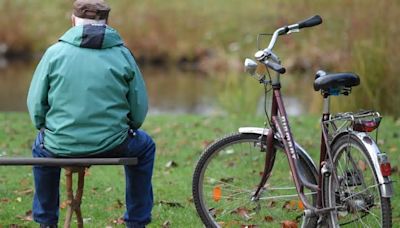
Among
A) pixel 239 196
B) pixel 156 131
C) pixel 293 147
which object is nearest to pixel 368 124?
pixel 293 147

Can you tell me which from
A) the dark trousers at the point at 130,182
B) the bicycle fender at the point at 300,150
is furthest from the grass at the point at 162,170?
the bicycle fender at the point at 300,150

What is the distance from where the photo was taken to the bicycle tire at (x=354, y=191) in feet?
15.0

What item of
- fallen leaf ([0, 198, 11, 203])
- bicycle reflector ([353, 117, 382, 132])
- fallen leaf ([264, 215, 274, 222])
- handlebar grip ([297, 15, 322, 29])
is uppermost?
handlebar grip ([297, 15, 322, 29])

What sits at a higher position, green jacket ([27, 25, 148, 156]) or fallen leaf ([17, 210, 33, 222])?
green jacket ([27, 25, 148, 156])

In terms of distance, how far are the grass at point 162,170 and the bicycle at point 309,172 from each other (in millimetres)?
469

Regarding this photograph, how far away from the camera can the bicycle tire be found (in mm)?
4582

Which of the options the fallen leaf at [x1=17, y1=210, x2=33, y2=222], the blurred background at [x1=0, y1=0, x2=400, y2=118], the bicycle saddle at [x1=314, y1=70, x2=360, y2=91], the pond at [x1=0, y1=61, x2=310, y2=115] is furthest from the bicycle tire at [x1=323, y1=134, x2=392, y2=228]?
the pond at [x1=0, y1=61, x2=310, y2=115]

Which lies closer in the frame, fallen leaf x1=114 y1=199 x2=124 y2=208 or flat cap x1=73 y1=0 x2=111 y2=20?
flat cap x1=73 y1=0 x2=111 y2=20

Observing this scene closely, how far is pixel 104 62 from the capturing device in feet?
15.8

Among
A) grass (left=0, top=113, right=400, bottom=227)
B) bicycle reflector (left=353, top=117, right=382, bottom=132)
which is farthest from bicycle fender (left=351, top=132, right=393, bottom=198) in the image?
grass (left=0, top=113, right=400, bottom=227)

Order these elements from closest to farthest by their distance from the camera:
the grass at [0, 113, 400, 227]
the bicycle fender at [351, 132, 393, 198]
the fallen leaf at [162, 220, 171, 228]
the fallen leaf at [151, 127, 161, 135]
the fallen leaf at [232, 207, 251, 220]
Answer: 1. the bicycle fender at [351, 132, 393, 198]
2. the fallen leaf at [232, 207, 251, 220]
3. the fallen leaf at [162, 220, 171, 228]
4. the grass at [0, 113, 400, 227]
5. the fallen leaf at [151, 127, 161, 135]

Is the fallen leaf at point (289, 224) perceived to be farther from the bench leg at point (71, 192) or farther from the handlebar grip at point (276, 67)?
the bench leg at point (71, 192)

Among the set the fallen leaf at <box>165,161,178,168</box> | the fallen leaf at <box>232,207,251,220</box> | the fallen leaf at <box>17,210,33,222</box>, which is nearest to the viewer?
the fallen leaf at <box>232,207,251,220</box>

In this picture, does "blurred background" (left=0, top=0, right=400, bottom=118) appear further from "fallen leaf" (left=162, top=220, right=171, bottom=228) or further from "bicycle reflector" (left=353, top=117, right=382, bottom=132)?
"bicycle reflector" (left=353, top=117, right=382, bottom=132)
